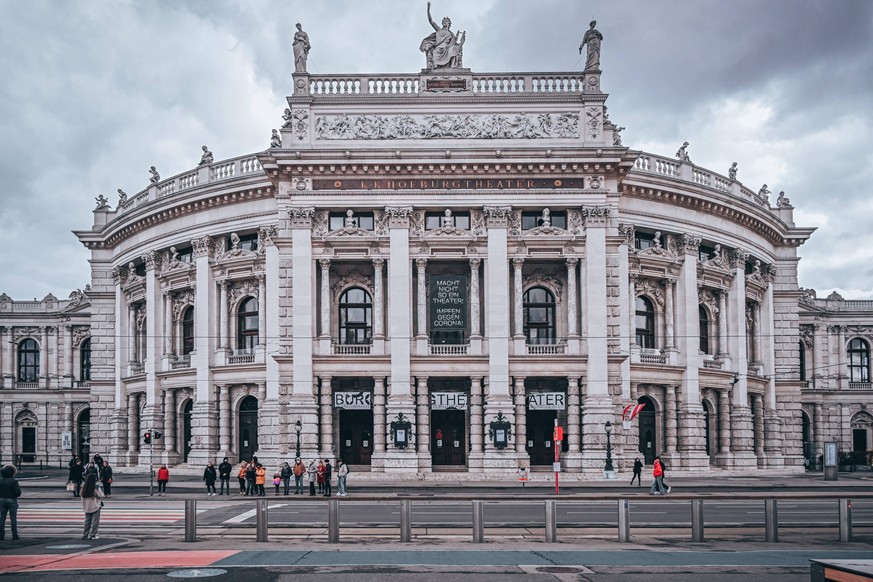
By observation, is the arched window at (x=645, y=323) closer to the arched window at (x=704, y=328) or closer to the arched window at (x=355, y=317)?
the arched window at (x=704, y=328)

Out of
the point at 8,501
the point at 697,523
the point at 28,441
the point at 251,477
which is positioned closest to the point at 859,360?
the point at 251,477

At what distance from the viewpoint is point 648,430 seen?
5200cm

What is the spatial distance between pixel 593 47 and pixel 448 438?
23.0m

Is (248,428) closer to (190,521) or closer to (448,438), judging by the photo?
(448,438)

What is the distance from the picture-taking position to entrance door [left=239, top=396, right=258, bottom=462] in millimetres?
52562

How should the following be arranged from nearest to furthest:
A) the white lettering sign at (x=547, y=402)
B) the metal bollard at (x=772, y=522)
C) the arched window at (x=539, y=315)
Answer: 1. the metal bollard at (x=772, y=522)
2. the white lettering sign at (x=547, y=402)
3. the arched window at (x=539, y=315)

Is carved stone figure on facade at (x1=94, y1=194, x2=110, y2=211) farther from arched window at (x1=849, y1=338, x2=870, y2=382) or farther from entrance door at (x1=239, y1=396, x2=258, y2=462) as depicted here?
arched window at (x1=849, y1=338, x2=870, y2=382)

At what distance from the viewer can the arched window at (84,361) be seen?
3059 inches

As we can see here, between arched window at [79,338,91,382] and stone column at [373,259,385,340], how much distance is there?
39587 millimetres

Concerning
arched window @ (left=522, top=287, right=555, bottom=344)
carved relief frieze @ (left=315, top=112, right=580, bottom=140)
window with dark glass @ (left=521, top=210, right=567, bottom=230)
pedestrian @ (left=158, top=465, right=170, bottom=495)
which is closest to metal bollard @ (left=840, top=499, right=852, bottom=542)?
pedestrian @ (left=158, top=465, right=170, bottom=495)

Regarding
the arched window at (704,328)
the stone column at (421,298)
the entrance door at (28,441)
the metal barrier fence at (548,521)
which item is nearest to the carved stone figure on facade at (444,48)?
the stone column at (421,298)

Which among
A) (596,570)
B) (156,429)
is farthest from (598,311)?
(596,570)

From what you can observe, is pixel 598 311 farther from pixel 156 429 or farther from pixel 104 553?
pixel 104 553

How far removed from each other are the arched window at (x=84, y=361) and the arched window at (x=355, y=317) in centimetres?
3696
